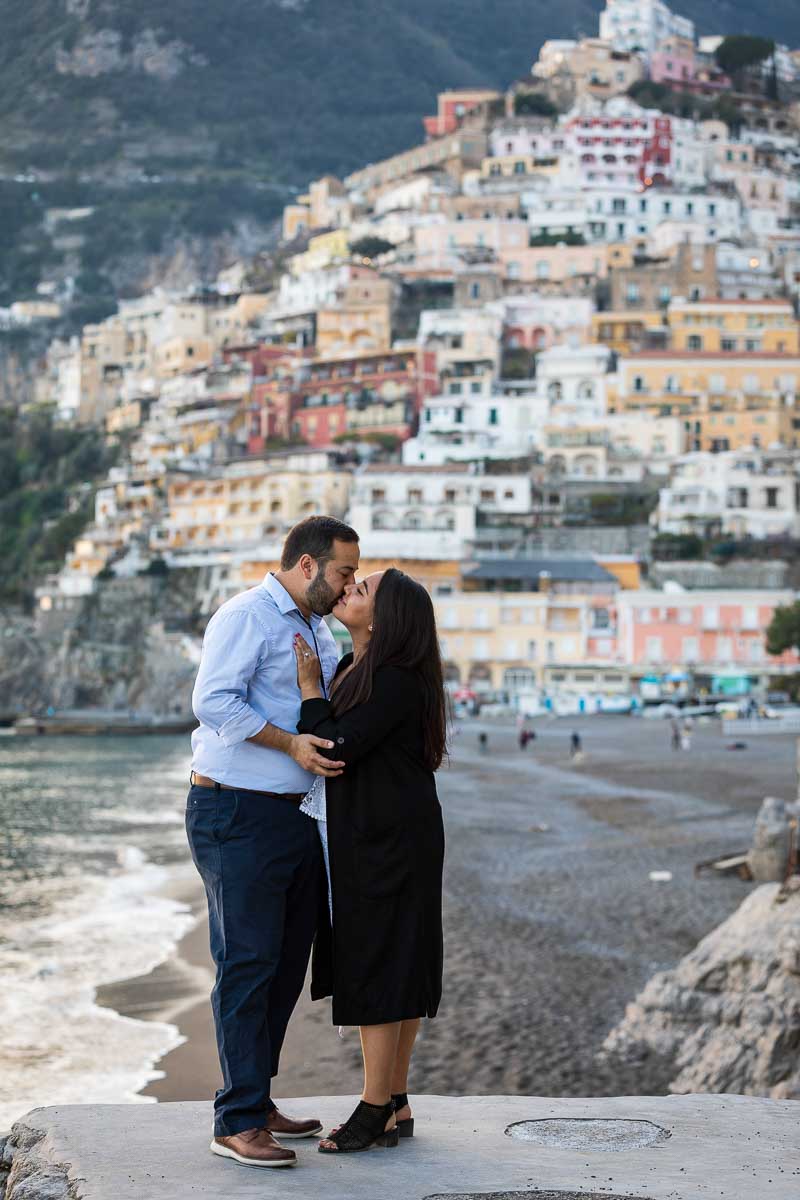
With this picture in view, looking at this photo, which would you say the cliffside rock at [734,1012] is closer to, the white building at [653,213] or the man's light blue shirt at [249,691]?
the man's light blue shirt at [249,691]

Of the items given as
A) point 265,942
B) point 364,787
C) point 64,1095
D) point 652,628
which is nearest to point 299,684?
point 364,787

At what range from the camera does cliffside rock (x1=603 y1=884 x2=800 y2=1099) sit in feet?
29.7

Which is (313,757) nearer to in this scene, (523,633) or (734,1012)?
(734,1012)

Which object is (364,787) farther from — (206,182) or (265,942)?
(206,182)

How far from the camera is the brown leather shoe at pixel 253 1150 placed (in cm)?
484

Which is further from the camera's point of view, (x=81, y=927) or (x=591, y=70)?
(x=591, y=70)

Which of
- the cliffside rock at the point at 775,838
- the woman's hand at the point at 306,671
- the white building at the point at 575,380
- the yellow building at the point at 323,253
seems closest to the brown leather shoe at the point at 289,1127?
the woman's hand at the point at 306,671

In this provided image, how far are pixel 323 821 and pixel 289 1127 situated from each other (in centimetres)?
96

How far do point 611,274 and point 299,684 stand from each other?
8949cm

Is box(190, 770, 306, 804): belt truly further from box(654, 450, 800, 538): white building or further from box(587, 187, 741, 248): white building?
box(587, 187, 741, 248): white building

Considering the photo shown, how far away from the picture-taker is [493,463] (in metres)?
74.6

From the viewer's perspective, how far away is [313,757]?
531cm

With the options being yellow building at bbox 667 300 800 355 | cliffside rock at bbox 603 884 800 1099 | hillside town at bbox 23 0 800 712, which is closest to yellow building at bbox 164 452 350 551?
hillside town at bbox 23 0 800 712

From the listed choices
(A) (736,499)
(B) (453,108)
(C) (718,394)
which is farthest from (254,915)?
(B) (453,108)
